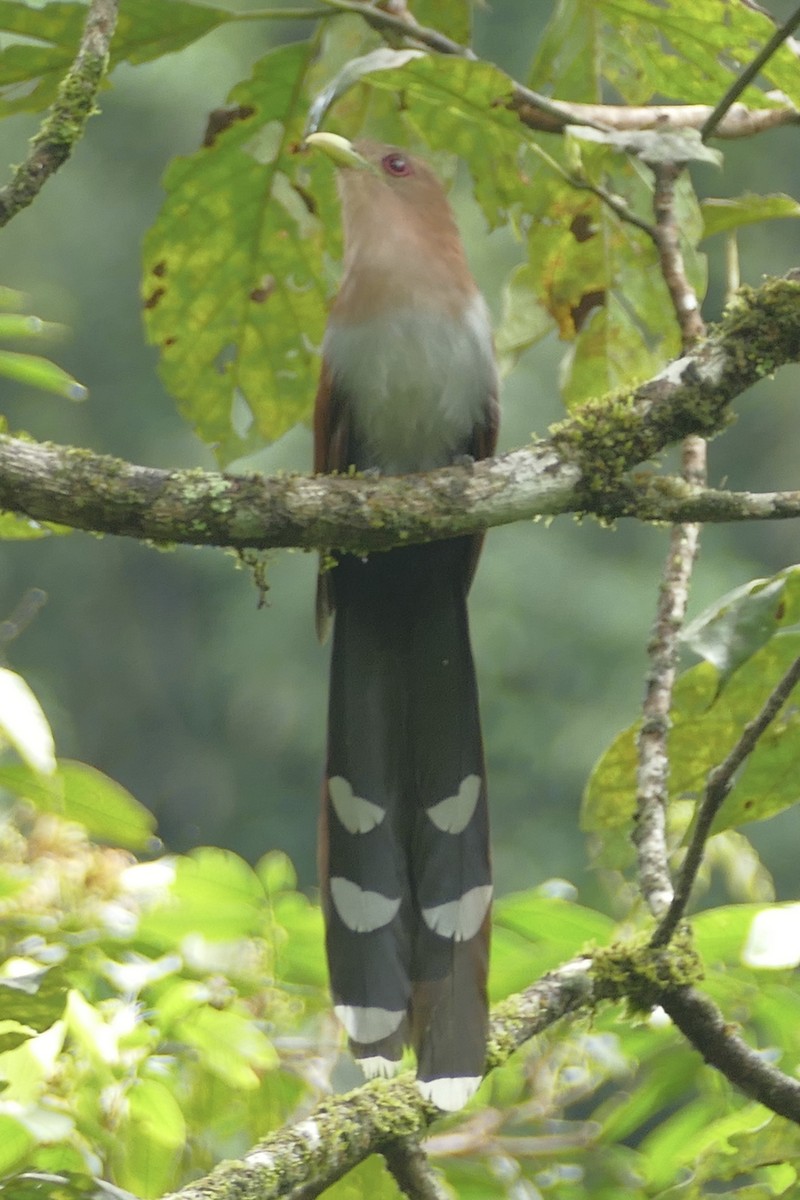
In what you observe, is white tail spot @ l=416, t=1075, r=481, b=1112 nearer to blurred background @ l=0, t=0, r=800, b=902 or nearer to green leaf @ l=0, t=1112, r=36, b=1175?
green leaf @ l=0, t=1112, r=36, b=1175

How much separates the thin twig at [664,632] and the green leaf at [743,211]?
0.16m

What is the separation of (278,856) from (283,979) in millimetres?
176

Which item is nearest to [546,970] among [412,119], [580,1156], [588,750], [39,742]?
[580,1156]

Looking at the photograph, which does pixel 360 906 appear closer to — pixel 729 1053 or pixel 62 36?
pixel 729 1053

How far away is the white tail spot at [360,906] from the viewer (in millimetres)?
2150

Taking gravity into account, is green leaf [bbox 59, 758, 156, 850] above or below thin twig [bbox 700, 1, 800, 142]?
below

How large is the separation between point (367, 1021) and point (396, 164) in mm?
1501

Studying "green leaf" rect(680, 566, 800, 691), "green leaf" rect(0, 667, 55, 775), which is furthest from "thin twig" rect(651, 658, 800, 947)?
"green leaf" rect(0, 667, 55, 775)

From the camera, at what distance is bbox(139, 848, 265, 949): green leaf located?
1875mm

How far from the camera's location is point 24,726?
4.54ft

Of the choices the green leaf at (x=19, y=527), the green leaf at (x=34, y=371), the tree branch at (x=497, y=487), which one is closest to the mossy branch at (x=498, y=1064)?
the tree branch at (x=497, y=487)

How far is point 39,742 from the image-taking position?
4.54 feet

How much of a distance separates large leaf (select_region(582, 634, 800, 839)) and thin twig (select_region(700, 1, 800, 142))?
829mm

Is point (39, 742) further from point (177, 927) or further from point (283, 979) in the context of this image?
point (283, 979)
